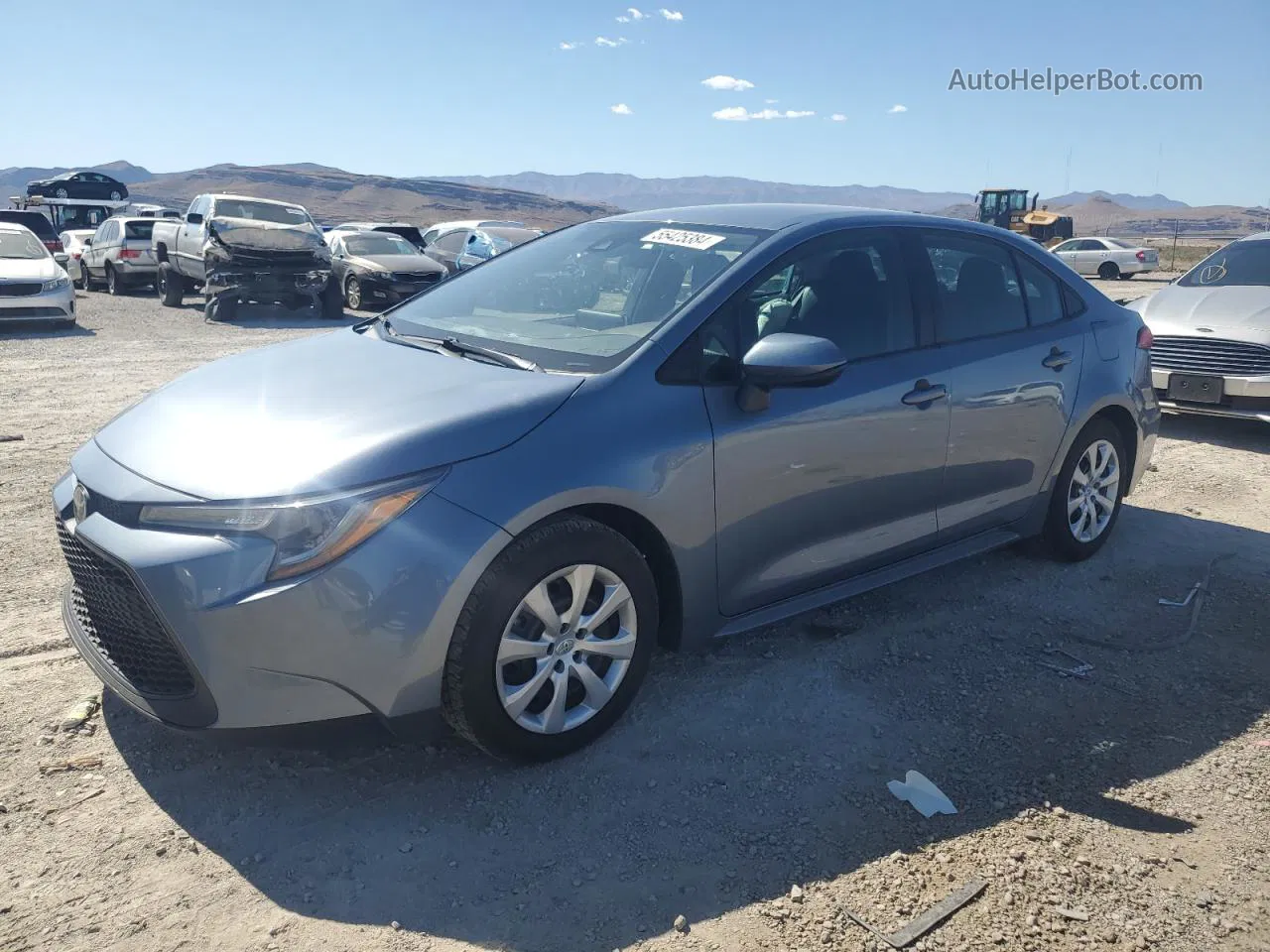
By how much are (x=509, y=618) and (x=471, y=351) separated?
111 cm

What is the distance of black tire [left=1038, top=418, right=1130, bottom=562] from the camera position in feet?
15.8

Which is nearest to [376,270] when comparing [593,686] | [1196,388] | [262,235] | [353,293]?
[353,293]

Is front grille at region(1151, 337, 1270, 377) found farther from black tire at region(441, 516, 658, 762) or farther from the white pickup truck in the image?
the white pickup truck

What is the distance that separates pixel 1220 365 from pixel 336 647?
295 inches

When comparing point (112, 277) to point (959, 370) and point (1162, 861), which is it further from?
point (1162, 861)

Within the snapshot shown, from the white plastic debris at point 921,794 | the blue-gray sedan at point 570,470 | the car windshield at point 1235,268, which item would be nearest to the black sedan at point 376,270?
the car windshield at point 1235,268

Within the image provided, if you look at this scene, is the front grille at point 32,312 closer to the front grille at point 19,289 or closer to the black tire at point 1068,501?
the front grille at point 19,289

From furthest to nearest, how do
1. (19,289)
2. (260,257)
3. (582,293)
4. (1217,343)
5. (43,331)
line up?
(260,257), (43,331), (19,289), (1217,343), (582,293)

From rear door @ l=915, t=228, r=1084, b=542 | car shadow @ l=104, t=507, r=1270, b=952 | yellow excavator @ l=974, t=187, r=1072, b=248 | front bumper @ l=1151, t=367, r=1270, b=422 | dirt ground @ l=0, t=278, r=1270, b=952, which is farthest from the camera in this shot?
yellow excavator @ l=974, t=187, r=1072, b=248

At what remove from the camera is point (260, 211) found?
1678 centimetres

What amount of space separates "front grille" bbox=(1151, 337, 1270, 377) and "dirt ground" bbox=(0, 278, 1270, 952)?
4.07 m

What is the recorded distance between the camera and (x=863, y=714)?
3.48 meters

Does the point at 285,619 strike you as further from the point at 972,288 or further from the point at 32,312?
the point at 32,312

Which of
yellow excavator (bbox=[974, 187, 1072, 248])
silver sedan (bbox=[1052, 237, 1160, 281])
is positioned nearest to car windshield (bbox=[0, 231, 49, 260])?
silver sedan (bbox=[1052, 237, 1160, 281])
